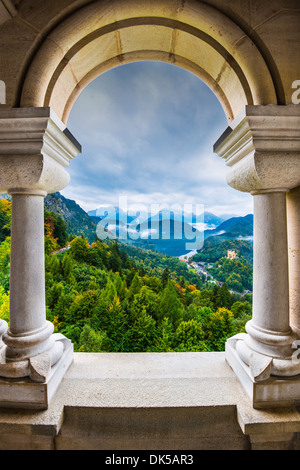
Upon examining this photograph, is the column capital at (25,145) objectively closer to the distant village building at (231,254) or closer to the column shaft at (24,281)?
the column shaft at (24,281)

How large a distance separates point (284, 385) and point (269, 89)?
136 inches

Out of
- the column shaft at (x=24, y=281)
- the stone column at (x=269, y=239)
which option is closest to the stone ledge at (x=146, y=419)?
the stone column at (x=269, y=239)

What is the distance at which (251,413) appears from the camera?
7.77 feet

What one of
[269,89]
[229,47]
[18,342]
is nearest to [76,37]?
[229,47]

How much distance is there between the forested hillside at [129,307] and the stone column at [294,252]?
2432 mm

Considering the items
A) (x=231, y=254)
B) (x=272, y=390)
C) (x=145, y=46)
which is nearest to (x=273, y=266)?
(x=272, y=390)

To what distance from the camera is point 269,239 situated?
2.60 m

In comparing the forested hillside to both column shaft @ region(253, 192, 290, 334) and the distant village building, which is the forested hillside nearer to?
the distant village building

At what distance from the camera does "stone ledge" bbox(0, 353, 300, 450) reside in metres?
2.30

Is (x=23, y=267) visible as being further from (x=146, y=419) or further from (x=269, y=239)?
(x=269, y=239)

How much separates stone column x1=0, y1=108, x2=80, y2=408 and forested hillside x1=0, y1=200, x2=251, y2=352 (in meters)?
1.81

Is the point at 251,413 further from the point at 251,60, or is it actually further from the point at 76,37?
the point at 76,37

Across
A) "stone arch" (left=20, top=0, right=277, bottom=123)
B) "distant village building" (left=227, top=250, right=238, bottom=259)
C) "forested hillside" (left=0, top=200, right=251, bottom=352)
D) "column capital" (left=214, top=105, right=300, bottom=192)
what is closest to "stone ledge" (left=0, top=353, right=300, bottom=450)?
"forested hillside" (left=0, top=200, right=251, bottom=352)

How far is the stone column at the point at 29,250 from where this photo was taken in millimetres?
2422
